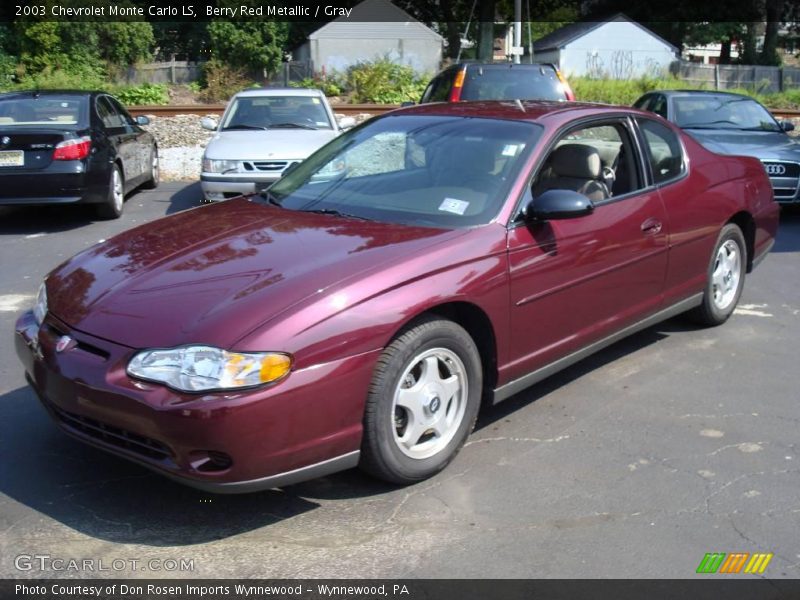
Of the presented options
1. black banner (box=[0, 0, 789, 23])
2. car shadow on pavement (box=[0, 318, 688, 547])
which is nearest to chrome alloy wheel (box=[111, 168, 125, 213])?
car shadow on pavement (box=[0, 318, 688, 547])

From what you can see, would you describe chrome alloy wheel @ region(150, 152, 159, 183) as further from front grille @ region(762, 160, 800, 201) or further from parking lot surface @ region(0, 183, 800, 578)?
front grille @ region(762, 160, 800, 201)

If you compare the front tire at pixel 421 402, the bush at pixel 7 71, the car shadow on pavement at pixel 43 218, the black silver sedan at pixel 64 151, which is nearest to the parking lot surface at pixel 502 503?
the front tire at pixel 421 402

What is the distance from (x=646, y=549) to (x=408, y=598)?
95 cm

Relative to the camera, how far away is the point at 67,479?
3748 mm

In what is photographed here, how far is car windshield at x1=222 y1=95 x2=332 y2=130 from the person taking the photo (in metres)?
11.1

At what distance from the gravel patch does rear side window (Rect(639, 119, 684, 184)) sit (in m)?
8.74

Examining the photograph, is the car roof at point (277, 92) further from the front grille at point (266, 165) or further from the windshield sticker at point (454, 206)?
the windshield sticker at point (454, 206)

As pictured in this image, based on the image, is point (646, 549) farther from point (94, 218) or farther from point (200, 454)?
point (94, 218)

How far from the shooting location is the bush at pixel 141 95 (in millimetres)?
26734

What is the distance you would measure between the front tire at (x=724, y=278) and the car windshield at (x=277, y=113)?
636 centimetres

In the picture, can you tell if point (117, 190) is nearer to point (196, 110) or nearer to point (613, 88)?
point (196, 110)

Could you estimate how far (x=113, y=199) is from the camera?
391 inches

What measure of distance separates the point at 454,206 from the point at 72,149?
652cm

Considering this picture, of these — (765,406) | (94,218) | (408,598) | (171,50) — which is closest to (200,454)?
(408,598)
